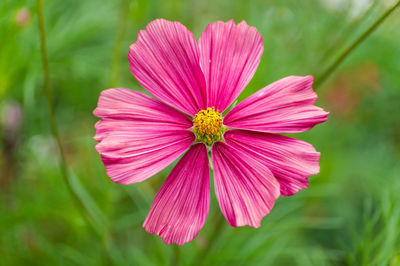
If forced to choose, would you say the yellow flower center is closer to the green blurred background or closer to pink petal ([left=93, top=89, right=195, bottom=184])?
pink petal ([left=93, top=89, right=195, bottom=184])

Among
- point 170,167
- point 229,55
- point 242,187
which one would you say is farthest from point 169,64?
point 170,167

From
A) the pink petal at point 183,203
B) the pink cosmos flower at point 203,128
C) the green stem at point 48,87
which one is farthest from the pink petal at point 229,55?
the green stem at point 48,87

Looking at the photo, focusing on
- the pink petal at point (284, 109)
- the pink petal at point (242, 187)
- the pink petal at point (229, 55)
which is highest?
the pink petal at point (229, 55)

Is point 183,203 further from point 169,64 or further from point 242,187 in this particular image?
point 169,64

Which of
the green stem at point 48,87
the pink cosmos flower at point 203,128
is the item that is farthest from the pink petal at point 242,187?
the green stem at point 48,87

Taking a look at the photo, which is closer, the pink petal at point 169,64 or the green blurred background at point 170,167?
the pink petal at point 169,64

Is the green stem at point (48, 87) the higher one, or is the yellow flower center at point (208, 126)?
the green stem at point (48, 87)

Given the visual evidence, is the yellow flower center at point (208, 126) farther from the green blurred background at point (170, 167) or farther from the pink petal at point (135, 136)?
the green blurred background at point (170, 167)
